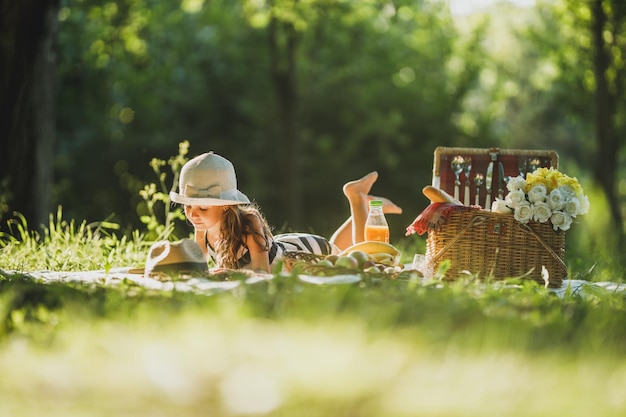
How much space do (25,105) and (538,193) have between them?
4.56m

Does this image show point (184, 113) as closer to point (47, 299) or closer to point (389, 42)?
point (389, 42)

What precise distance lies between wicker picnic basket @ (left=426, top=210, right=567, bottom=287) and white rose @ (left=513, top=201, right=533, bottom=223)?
3.2 inches

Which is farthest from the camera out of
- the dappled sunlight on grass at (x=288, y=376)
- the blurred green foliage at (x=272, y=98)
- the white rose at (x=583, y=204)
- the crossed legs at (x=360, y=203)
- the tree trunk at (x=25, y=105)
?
the blurred green foliage at (x=272, y=98)

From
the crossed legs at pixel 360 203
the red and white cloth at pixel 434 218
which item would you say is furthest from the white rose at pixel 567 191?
the crossed legs at pixel 360 203

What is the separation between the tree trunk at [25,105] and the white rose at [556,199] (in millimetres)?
4511

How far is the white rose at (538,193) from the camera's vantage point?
4.92m

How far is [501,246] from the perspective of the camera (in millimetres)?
5098

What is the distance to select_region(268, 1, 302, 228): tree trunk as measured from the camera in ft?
50.9

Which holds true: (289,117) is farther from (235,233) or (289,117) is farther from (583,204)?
(583,204)

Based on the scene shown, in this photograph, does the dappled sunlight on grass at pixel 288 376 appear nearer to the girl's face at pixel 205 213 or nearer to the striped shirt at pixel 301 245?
the girl's face at pixel 205 213

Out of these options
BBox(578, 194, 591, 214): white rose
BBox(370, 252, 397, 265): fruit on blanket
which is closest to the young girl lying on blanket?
BBox(370, 252, 397, 265): fruit on blanket

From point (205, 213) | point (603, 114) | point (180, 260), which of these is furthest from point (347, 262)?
point (603, 114)

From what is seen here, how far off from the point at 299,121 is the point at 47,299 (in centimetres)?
1285

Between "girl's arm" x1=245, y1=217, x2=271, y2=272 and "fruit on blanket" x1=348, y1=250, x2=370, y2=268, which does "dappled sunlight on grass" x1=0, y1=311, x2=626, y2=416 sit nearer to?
"fruit on blanket" x1=348, y1=250, x2=370, y2=268
